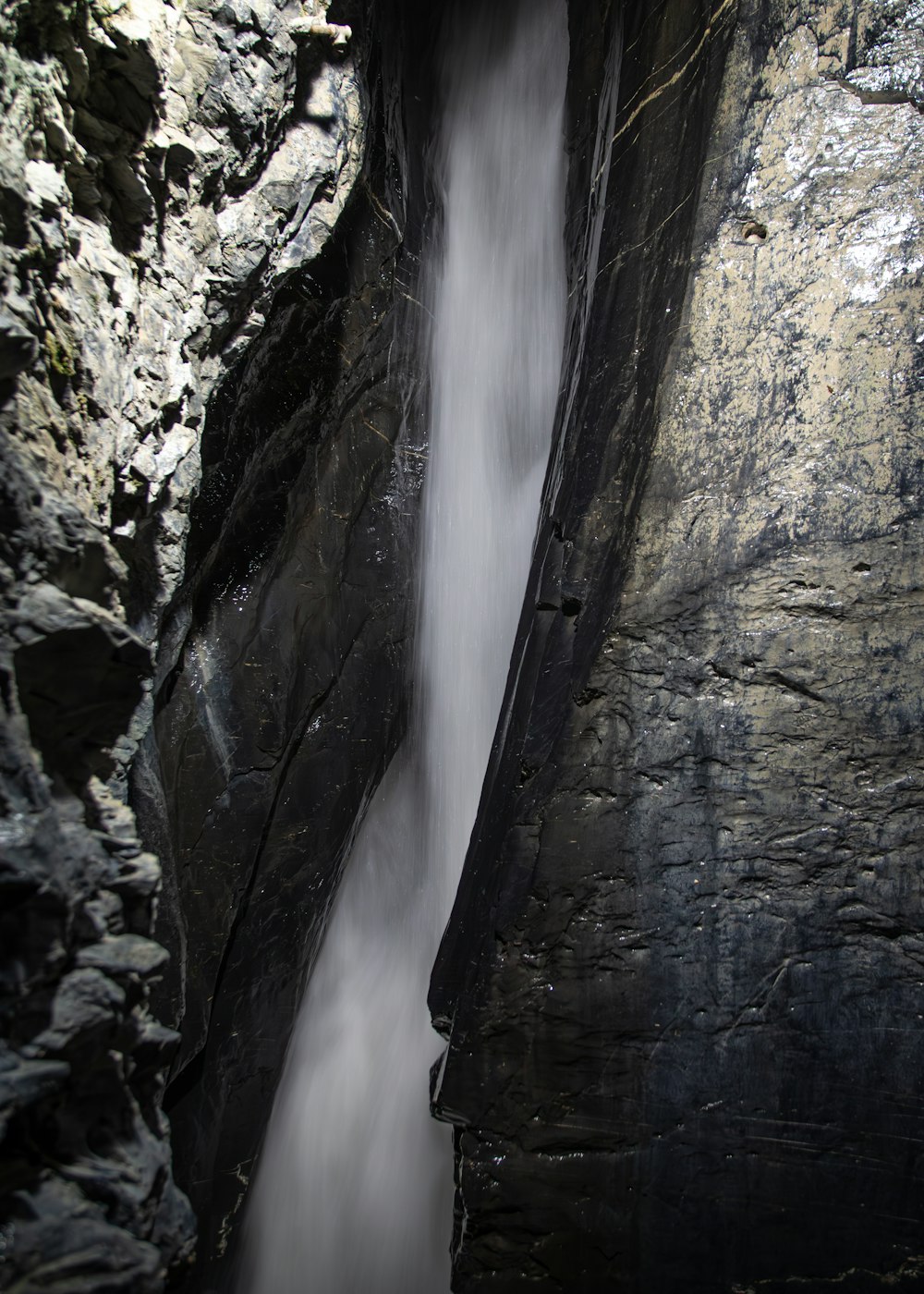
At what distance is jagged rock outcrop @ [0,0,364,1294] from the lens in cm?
136

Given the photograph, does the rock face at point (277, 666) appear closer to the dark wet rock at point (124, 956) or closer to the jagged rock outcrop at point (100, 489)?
the jagged rock outcrop at point (100, 489)

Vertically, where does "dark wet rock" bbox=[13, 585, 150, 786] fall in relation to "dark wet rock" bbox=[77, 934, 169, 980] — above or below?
above

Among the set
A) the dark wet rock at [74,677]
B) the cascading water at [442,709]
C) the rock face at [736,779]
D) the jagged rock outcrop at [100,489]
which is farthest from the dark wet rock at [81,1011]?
the cascading water at [442,709]

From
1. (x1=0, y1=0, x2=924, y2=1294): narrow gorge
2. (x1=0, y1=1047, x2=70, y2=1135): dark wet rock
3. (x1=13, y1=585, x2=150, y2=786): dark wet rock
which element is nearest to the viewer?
(x1=0, y1=1047, x2=70, y2=1135): dark wet rock

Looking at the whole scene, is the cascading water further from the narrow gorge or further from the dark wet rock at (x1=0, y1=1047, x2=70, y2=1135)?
the dark wet rock at (x1=0, y1=1047, x2=70, y2=1135)

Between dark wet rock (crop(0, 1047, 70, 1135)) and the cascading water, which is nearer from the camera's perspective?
dark wet rock (crop(0, 1047, 70, 1135))

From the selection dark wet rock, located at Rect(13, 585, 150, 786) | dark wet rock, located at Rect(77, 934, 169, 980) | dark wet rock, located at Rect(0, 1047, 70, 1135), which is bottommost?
dark wet rock, located at Rect(0, 1047, 70, 1135)

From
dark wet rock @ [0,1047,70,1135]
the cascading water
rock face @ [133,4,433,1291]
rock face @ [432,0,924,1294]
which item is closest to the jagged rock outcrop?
dark wet rock @ [0,1047,70,1135]

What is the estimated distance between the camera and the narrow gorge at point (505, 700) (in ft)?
5.06

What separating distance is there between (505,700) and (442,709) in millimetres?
944

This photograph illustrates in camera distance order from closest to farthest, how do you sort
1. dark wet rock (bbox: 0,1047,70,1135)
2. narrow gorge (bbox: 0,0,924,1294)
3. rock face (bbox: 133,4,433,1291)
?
1. dark wet rock (bbox: 0,1047,70,1135)
2. narrow gorge (bbox: 0,0,924,1294)
3. rock face (bbox: 133,4,433,1291)

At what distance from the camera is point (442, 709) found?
11.8 ft

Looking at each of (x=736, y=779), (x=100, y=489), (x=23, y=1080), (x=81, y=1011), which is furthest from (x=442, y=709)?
(x=23, y=1080)

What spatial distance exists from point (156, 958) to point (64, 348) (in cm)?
118
